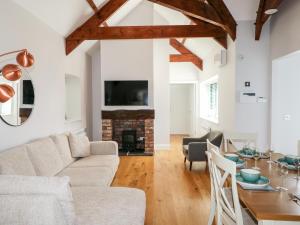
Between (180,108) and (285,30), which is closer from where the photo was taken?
(285,30)

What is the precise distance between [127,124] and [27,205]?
493 centimetres

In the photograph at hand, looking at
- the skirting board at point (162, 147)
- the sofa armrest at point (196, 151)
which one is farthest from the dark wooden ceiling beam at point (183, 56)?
the sofa armrest at point (196, 151)

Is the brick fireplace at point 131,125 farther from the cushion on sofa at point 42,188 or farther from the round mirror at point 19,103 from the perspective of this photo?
the cushion on sofa at point 42,188

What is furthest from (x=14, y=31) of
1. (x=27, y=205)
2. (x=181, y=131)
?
(x=181, y=131)

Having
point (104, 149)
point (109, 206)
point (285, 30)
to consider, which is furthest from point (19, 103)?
point (285, 30)

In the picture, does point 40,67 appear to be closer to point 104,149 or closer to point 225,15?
point 104,149

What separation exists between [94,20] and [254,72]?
3339mm

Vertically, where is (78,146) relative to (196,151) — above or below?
above

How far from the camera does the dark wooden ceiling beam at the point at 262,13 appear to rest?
3507mm

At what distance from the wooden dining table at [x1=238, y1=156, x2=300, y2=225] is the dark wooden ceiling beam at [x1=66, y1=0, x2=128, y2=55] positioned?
4235mm

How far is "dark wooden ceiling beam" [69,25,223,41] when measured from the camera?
4.73 meters

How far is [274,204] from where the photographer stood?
138 centimetres

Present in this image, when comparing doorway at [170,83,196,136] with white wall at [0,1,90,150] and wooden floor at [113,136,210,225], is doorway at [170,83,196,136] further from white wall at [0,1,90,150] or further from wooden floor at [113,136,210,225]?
white wall at [0,1,90,150]

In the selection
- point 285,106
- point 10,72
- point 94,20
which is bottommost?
point 285,106
